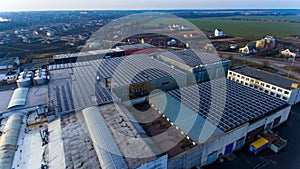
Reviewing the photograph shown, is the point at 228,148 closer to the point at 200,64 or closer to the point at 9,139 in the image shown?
the point at 200,64

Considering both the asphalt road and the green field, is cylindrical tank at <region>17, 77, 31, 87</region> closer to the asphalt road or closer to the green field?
the asphalt road

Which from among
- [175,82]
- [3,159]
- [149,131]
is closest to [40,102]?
[3,159]

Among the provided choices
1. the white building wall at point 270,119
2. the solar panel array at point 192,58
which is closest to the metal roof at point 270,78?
the solar panel array at point 192,58

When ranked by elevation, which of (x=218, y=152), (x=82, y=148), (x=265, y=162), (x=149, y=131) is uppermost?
(x=82, y=148)

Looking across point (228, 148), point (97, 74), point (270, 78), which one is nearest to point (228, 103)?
point (228, 148)

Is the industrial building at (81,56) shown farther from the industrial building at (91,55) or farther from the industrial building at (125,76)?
the industrial building at (125,76)

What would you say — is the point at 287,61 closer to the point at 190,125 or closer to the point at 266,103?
the point at 266,103
